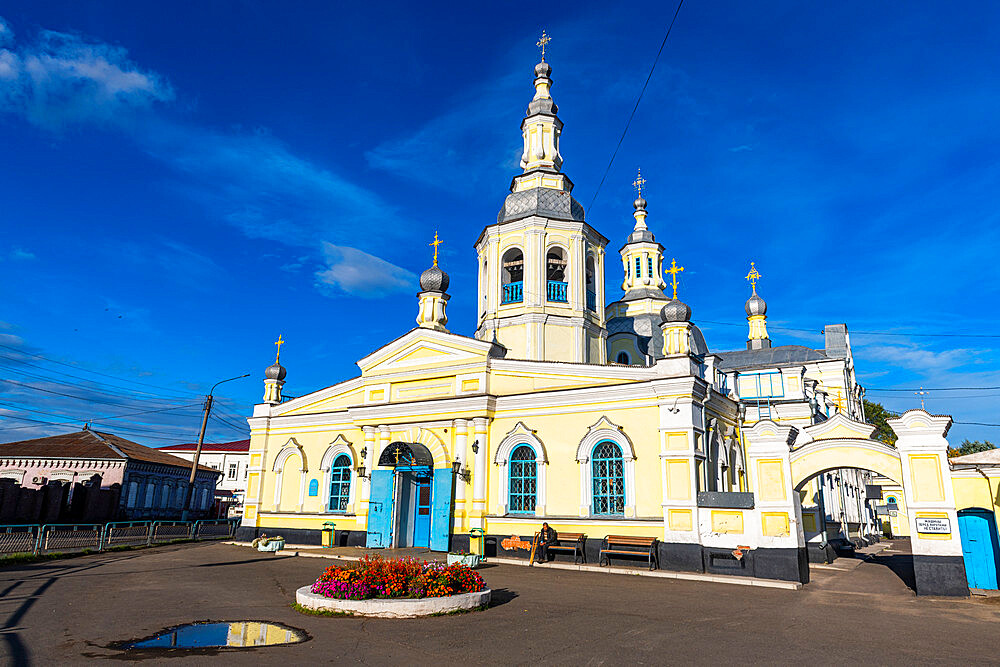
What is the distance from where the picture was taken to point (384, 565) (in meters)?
9.88

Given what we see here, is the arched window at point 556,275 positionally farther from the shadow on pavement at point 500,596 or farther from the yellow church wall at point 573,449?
the shadow on pavement at point 500,596

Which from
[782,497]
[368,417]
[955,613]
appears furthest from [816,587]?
[368,417]

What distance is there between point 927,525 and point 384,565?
10263 mm

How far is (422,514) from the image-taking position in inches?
798

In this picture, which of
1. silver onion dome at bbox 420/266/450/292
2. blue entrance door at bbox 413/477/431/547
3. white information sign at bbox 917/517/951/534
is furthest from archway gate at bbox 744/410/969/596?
silver onion dome at bbox 420/266/450/292

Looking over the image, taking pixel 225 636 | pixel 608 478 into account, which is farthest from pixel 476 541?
pixel 225 636

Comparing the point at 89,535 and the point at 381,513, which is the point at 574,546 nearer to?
the point at 381,513

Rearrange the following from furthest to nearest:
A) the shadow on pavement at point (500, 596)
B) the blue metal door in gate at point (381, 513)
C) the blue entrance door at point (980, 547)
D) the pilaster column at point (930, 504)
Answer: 1. the blue metal door in gate at point (381, 513)
2. the blue entrance door at point (980, 547)
3. the pilaster column at point (930, 504)
4. the shadow on pavement at point (500, 596)

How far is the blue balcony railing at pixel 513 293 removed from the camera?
22.4 metres

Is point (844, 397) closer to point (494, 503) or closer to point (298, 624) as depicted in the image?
point (494, 503)

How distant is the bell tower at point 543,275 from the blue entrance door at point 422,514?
4.87 m

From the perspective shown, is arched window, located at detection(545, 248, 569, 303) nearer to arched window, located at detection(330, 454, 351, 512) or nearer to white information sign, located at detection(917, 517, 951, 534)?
arched window, located at detection(330, 454, 351, 512)

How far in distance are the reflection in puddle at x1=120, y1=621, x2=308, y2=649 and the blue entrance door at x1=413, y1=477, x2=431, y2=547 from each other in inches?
444

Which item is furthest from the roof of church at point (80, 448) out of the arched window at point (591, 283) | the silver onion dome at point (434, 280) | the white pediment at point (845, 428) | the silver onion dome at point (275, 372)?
the white pediment at point (845, 428)
